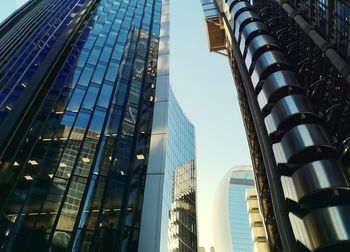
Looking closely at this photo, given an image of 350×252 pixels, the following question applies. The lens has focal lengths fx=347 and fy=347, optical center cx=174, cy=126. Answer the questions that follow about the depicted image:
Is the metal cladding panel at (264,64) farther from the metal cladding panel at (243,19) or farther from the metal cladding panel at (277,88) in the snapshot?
the metal cladding panel at (243,19)

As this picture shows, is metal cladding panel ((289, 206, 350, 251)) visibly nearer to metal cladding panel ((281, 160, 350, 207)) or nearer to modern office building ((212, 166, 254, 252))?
metal cladding panel ((281, 160, 350, 207))

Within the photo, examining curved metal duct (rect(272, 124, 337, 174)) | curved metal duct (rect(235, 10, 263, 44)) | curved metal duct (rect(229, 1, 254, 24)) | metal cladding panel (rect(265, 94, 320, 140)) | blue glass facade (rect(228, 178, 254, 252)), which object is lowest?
curved metal duct (rect(272, 124, 337, 174))

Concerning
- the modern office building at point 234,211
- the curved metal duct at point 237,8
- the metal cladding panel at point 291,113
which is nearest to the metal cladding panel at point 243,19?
the curved metal duct at point 237,8

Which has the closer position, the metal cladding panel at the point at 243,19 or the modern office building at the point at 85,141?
the modern office building at the point at 85,141

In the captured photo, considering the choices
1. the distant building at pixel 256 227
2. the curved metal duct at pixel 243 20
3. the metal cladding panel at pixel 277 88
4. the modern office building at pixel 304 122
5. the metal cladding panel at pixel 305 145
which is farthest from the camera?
the distant building at pixel 256 227

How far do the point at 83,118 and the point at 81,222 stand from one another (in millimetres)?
8930

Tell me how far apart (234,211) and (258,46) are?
150 m

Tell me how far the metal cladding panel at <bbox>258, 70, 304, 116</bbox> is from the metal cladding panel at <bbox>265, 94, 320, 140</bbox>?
6.10ft

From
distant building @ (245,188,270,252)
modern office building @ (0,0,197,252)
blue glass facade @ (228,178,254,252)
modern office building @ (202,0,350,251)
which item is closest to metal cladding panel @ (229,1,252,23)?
modern office building @ (202,0,350,251)

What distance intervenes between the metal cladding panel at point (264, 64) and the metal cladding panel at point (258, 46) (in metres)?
1.13

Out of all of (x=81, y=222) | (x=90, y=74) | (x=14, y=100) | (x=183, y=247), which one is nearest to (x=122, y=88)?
(x=90, y=74)

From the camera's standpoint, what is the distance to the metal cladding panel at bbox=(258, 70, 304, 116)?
30.2m

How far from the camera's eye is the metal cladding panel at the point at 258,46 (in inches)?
1414

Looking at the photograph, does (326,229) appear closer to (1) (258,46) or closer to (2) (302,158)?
(2) (302,158)
